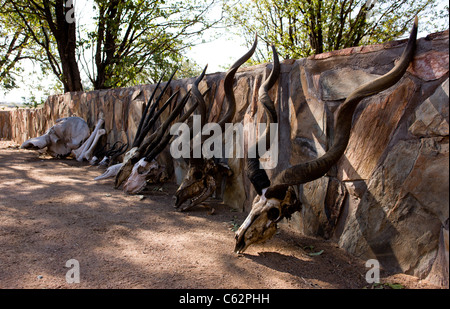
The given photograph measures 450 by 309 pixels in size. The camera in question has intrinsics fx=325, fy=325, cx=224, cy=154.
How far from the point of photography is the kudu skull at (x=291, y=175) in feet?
6.91

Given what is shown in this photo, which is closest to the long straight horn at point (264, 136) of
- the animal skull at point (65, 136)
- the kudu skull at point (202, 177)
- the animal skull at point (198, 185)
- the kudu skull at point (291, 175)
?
the kudu skull at point (291, 175)

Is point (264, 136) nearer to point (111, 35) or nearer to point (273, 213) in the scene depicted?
point (273, 213)

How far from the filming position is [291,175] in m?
2.40

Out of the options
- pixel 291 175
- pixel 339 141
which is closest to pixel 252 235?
Result: pixel 291 175

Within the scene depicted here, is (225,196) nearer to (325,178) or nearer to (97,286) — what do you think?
(325,178)

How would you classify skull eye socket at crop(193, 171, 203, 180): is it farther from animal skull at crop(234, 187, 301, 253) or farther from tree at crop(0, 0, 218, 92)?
tree at crop(0, 0, 218, 92)

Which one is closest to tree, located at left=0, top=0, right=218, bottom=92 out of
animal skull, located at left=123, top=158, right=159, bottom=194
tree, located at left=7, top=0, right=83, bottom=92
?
tree, located at left=7, top=0, right=83, bottom=92

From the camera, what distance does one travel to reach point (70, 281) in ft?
6.72

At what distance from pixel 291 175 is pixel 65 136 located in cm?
693

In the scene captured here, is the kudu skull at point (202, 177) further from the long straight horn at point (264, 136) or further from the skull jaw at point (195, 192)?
the long straight horn at point (264, 136)

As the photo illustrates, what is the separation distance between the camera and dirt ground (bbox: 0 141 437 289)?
2.09 metres

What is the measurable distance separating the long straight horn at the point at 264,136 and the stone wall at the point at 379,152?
137mm

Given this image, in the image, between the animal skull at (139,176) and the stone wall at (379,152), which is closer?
the stone wall at (379,152)
